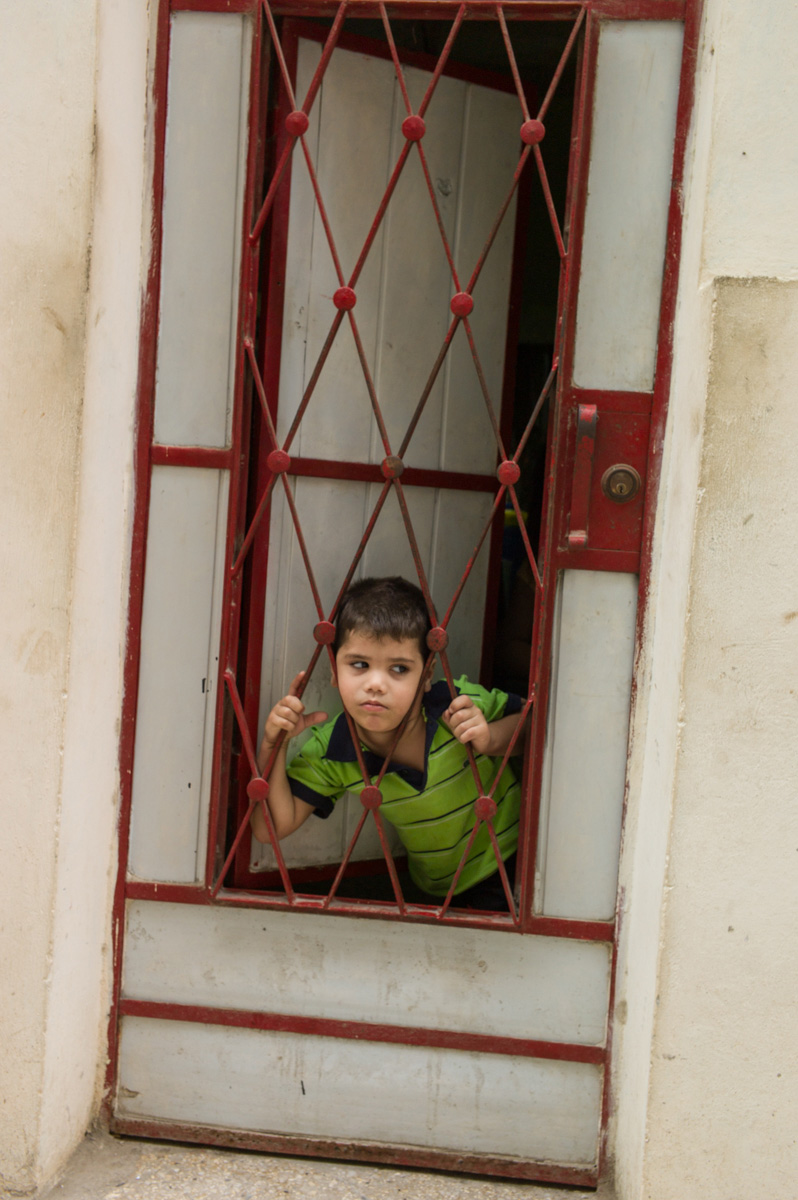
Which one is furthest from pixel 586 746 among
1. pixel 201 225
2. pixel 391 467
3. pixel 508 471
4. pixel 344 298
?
pixel 201 225

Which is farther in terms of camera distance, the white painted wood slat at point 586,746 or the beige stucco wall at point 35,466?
the white painted wood slat at point 586,746

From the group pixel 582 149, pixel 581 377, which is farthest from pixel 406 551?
pixel 582 149

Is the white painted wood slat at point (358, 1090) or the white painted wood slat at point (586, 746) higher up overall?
the white painted wood slat at point (586, 746)

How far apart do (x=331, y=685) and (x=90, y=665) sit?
1.81ft

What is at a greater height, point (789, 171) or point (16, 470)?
point (789, 171)

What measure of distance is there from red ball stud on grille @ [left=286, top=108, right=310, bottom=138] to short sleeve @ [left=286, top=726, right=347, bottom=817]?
4.04 feet

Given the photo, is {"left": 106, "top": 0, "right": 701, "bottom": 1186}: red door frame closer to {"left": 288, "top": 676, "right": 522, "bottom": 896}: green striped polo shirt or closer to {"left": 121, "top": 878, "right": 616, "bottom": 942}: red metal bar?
{"left": 121, "top": 878, "right": 616, "bottom": 942}: red metal bar

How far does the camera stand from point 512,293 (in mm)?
2398

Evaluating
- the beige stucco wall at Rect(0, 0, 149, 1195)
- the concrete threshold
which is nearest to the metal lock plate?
the beige stucco wall at Rect(0, 0, 149, 1195)

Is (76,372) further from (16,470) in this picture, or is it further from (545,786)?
(545,786)

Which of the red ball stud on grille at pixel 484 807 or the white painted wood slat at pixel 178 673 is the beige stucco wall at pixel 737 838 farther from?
the white painted wood slat at pixel 178 673

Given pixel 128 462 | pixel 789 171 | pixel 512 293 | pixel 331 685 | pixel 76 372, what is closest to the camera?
pixel 789 171

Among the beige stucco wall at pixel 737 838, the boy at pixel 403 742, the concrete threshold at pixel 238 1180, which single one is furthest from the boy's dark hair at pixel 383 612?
the concrete threshold at pixel 238 1180

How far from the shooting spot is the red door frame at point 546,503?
1.78 metres
